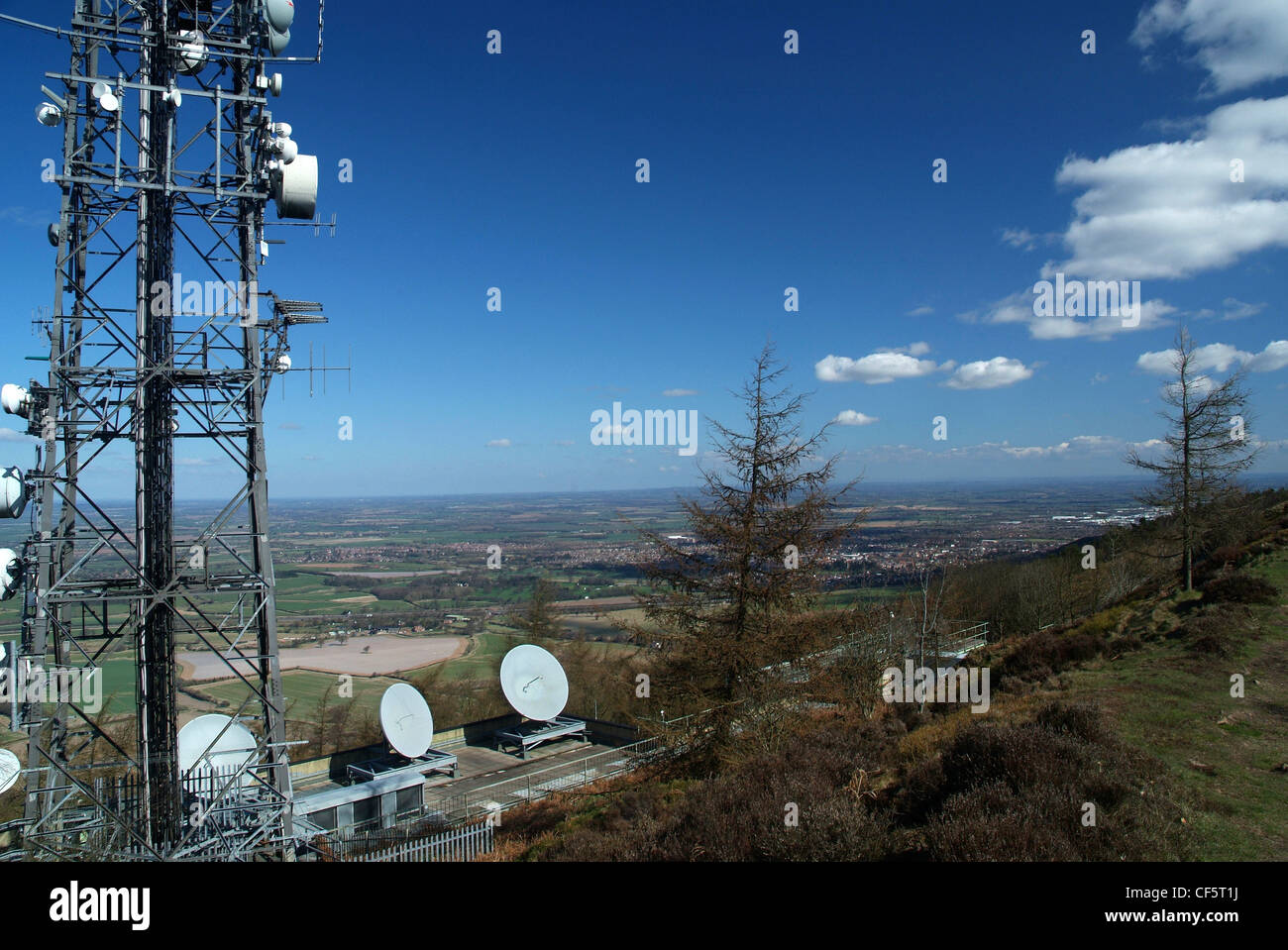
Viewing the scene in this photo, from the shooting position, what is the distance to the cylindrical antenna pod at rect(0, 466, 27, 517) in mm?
10180

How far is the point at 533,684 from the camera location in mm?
Result: 23797

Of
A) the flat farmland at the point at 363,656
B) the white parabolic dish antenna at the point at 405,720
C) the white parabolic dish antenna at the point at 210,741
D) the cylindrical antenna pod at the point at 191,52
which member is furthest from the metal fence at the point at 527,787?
the flat farmland at the point at 363,656

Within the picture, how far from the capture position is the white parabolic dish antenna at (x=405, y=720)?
19547 millimetres

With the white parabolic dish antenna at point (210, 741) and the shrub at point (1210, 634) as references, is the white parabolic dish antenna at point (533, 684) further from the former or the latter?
the shrub at point (1210, 634)

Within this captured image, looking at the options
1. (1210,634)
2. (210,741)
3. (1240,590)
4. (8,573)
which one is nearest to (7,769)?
(210,741)

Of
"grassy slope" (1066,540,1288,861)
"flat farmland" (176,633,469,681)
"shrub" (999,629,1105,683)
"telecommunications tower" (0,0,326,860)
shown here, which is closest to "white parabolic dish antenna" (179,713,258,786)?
"telecommunications tower" (0,0,326,860)

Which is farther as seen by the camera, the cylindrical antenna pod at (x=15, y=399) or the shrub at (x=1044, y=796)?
the cylindrical antenna pod at (x=15, y=399)

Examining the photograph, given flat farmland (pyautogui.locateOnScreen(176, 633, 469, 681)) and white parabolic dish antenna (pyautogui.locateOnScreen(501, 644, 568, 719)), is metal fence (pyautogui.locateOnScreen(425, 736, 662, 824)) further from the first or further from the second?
flat farmland (pyautogui.locateOnScreen(176, 633, 469, 681))

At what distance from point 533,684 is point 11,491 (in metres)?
16.3

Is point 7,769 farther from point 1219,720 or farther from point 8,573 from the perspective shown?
point 1219,720

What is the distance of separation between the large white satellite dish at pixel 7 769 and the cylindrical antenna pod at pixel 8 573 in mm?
3139

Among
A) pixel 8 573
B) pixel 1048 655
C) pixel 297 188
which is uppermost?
pixel 297 188
